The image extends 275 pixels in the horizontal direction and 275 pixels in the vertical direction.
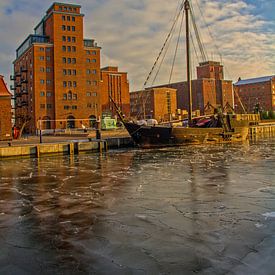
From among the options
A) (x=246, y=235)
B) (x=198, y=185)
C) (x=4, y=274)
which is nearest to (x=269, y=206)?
(x=246, y=235)

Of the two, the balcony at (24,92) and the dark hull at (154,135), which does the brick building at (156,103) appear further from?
the dark hull at (154,135)

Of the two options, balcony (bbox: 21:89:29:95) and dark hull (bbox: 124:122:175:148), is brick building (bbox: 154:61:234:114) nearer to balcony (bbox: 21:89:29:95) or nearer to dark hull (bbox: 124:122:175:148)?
balcony (bbox: 21:89:29:95)

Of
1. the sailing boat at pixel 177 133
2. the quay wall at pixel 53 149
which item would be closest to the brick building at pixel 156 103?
the sailing boat at pixel 177 133

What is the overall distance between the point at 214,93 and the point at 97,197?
473 feet

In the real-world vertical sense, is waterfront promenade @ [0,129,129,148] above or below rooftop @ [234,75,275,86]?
below

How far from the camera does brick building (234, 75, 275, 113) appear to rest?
155 meters

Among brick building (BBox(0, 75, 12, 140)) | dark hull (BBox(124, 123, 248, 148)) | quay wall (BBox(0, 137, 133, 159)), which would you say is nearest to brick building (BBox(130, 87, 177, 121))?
brick building (BBox(0, 75, 12, 140))

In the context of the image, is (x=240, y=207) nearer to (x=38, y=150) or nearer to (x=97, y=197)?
(x=97, y=197)

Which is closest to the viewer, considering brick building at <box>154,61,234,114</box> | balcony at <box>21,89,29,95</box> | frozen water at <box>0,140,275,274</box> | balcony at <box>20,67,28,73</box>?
frozen water at <box>0,140,275,274</box>

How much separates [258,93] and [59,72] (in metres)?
104

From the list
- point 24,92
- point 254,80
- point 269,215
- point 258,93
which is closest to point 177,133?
point 269,215

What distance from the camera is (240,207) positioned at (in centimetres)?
1014

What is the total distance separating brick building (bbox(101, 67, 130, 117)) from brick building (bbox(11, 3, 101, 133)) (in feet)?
77.3

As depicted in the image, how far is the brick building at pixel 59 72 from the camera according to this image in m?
82.1
